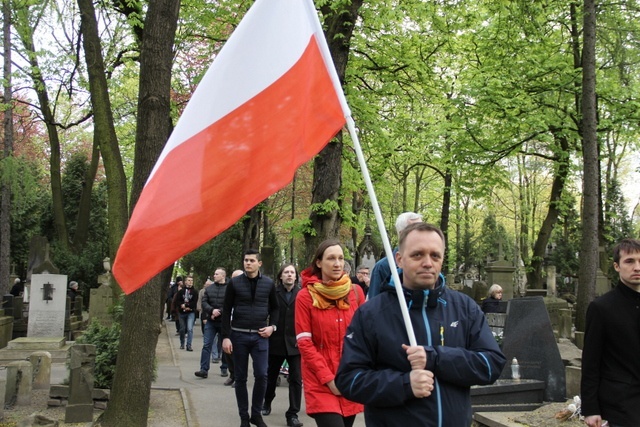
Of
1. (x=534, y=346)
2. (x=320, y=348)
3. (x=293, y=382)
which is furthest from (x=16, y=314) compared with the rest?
(x=320, y=348)

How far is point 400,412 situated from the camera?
3246 mm

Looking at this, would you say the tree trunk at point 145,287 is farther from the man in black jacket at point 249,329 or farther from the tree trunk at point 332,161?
the tree trunk at point 332,161

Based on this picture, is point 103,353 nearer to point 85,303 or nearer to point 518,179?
point 85,303

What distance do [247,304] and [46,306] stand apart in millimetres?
11979

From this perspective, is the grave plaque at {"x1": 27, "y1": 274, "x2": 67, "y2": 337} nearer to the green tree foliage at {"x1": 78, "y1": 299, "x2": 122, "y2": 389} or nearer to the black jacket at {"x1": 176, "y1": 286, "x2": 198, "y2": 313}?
the black jacket at {"x1": 176, "y1": 286, "x2": 198, "y2": 313}

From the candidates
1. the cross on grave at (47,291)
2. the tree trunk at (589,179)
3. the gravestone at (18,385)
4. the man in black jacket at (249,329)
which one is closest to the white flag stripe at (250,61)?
the man in black jacket at (249,329)

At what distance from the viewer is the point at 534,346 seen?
33.2 ft

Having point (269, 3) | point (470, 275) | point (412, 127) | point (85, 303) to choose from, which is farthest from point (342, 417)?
point (470, 275)

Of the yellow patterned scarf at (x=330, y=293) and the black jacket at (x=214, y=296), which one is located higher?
the yellow patterned scarf at (x=330, y=293)

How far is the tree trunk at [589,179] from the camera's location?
1429cm

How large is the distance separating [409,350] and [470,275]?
44821mm

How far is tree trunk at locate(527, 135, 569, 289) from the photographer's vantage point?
85.1ft

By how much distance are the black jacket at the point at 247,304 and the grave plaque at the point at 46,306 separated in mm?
11566

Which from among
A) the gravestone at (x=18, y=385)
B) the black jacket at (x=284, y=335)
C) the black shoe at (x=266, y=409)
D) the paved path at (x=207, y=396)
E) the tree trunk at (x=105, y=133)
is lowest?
the paved path at (x=207, y=396)
